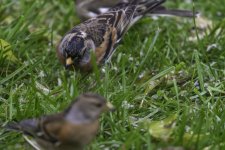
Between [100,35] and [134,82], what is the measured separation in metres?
0.89

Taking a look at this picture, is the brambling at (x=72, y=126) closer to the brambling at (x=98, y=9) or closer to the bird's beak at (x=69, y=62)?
the bird's beak at (x=69, y=62)

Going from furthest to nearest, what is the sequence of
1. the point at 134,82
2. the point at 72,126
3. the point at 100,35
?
the point at 100,35, the point at 134,82, the point at 72,126

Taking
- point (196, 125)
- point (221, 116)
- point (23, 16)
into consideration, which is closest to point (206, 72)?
point (221, 116)

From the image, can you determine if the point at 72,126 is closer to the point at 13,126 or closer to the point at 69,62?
the point at 13,126

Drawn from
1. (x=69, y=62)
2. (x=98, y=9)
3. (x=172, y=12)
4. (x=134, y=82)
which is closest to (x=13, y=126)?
(x=69, y=62)

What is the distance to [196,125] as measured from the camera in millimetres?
4293

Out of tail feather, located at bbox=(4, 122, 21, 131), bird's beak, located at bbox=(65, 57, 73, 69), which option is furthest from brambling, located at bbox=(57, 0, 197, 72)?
tail feather, located at bbox=(4, 122, 21, 131)

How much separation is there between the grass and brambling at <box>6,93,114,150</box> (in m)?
0.36

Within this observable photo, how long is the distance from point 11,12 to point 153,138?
12.0 feet

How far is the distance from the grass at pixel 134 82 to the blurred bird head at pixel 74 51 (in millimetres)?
120

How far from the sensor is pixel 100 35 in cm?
602

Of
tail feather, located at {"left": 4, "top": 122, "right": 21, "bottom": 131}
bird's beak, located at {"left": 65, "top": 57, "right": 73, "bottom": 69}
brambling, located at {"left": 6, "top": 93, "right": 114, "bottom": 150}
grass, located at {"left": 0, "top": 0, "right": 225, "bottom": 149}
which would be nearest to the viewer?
brambling, located at {"left": 6, "top": 93, "right": 114, "bottom": 150}

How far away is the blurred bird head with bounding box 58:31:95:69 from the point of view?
536cm

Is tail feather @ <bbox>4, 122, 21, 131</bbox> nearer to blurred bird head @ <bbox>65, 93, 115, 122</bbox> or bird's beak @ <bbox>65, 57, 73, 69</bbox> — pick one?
blurred bird head @ <bbox>65, 93, 115, 122</bbox>
